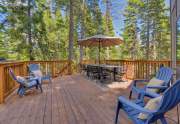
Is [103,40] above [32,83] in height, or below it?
above

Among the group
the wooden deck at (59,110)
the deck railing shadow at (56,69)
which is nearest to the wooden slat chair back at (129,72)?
the deck railing shadow at (56,69)

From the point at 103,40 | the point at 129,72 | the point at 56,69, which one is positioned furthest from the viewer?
the point at 56,69

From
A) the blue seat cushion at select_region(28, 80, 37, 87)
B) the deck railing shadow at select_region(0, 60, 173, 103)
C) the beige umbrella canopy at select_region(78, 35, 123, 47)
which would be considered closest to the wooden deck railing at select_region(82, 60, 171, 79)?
the deck railing shadow at select_region(0, 60, 173, 103)

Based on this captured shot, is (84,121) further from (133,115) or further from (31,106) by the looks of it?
(31,106)

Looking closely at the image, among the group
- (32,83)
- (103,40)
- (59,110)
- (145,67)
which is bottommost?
(59,110)

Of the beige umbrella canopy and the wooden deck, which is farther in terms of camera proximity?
the beige umbrella canopy

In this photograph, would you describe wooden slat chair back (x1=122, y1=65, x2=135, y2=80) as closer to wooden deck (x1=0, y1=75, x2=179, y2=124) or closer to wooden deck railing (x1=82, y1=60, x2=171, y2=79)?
wooden deck railing (x1=82, y1=60, x2=171, y2=79)

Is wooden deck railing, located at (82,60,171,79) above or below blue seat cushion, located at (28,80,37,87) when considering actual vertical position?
above

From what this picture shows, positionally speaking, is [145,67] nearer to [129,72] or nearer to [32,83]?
[129,72]

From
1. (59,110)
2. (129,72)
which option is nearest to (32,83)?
(59,110)

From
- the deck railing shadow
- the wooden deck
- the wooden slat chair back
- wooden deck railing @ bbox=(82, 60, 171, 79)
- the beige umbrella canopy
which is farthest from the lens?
the wooden slat chair back

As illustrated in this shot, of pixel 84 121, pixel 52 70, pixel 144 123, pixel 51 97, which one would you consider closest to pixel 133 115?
pixel 144 123

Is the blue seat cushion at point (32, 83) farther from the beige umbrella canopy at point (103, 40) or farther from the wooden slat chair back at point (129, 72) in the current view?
the wooden slat chair back at point (129, 72)

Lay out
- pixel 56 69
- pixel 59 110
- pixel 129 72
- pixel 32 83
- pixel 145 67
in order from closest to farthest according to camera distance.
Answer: pixel 59 110
pixel 32 83
pixel 145 67
pixel 129 72
pixel 56 69
